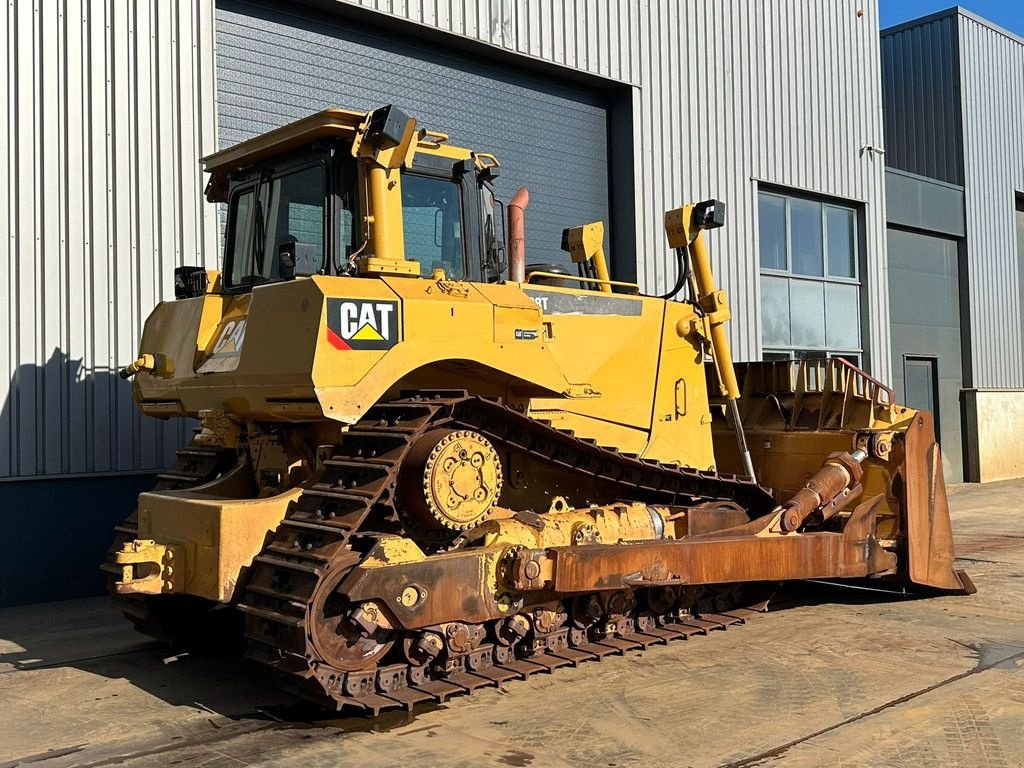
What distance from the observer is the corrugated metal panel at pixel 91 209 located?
9.26 m

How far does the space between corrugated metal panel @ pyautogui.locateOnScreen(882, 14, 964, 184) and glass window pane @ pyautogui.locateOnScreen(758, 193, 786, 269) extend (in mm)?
6927

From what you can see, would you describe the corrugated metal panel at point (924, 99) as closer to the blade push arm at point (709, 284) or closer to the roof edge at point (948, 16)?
the roof edge at point (948, 16)

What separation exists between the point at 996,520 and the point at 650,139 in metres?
7.27

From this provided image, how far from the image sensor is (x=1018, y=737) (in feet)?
17.0

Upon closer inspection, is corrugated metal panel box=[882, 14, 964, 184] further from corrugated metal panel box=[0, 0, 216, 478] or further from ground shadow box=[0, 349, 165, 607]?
ground shadow box=[0, 349, 165, 607]

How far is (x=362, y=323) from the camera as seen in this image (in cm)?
564

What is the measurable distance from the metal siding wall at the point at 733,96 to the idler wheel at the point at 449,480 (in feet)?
24.1

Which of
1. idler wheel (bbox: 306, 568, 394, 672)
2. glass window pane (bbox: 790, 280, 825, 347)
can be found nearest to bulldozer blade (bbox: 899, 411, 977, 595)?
idler wheel (bbox: 306, 568, 394, 672)

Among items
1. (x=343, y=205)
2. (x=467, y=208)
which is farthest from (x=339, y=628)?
(x=467, y=208)

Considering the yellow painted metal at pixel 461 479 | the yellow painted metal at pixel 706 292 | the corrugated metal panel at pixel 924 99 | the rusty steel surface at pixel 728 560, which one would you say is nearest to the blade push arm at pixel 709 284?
the yellow painted metal at pixel 706 292

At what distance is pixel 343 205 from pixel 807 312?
476 inches

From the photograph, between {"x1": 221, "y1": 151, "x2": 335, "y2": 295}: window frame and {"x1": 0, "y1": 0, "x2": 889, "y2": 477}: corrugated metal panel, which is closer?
{"x1": 221, "y1": 151, "x2": 335, "y2": 295}: window frame

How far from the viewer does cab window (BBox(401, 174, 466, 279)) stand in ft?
21.2

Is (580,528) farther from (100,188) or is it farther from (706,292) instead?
(100,188)
